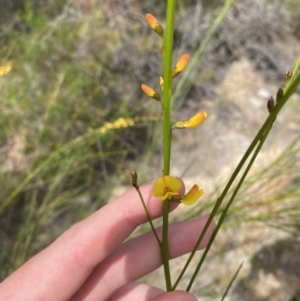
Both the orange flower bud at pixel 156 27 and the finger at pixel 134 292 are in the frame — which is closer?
the orange flower bud at pixel 156 27

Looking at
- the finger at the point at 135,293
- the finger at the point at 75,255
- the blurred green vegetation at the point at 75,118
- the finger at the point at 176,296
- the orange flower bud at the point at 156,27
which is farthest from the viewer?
the blurred green vegetation at the point at 75,118

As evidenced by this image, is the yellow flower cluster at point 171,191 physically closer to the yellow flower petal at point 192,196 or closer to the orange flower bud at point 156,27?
the yellow flower petal at point 192,196

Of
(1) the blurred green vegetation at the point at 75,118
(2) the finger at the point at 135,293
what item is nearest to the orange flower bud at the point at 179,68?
(2) the finger at the point at 135,293

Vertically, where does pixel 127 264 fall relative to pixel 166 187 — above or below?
below

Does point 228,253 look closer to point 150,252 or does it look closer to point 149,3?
point 150,252

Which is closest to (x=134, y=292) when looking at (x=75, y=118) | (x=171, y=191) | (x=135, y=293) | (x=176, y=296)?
(x=135, y=293)

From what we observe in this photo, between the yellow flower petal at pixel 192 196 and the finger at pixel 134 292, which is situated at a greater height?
the yellow flower petal at pixel 192 196

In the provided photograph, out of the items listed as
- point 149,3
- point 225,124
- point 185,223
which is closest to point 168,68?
point 185,223

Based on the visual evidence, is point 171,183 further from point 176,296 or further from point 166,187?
point 176,296
